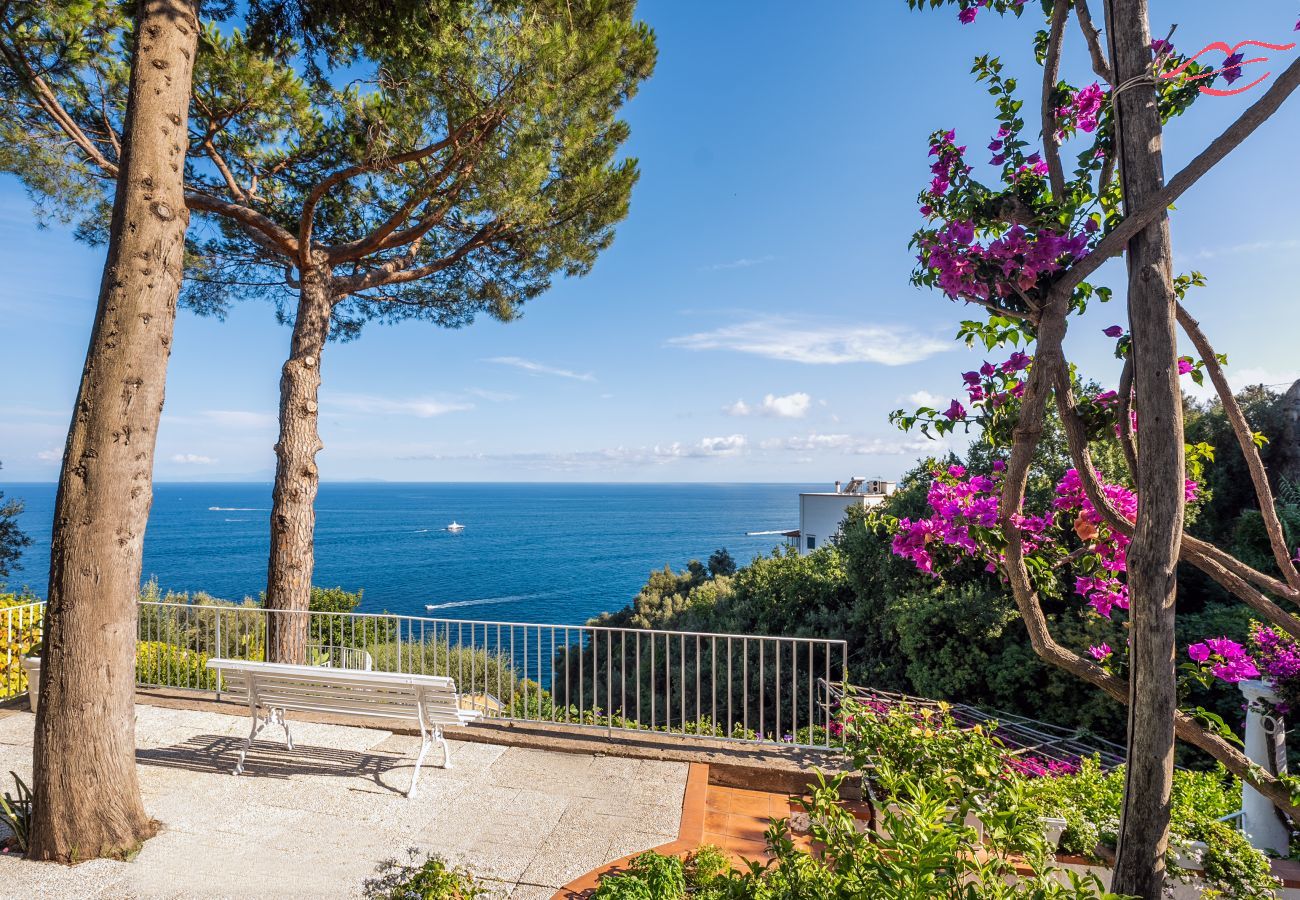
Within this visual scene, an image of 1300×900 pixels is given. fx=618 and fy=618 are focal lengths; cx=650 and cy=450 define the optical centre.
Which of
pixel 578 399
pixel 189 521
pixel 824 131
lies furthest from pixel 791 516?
pixel 824 131

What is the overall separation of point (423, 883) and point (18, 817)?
2144mm

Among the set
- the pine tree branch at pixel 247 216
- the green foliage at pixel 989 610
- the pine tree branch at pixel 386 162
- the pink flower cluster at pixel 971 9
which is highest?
the pine tree branch at pixel 386 162

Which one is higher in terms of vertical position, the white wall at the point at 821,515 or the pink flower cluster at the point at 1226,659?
the pink flower cluster at the point at 1226,659

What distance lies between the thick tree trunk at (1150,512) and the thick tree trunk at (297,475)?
247 inches

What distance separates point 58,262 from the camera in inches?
315

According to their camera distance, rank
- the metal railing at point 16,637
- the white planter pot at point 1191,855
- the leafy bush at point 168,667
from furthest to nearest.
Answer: the metal railing at point 16,637 < the leafy bush at point 168,667 < the white planter pot at point 1191,855

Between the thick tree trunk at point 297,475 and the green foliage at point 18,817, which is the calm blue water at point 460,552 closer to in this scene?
the thick tree trunk at point 297,475

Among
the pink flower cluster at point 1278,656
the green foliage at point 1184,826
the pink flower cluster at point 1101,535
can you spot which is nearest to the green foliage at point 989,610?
the green foliage at point 1184,826

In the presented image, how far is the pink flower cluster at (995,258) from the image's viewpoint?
2.00 m

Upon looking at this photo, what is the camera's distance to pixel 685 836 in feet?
10.5

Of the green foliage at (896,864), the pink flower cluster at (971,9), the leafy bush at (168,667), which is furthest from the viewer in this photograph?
the leafy bush at (168,667)

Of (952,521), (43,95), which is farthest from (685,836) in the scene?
(43,95)

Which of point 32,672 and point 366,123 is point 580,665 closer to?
point 32,672

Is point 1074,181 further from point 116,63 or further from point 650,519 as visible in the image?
point 650,519
